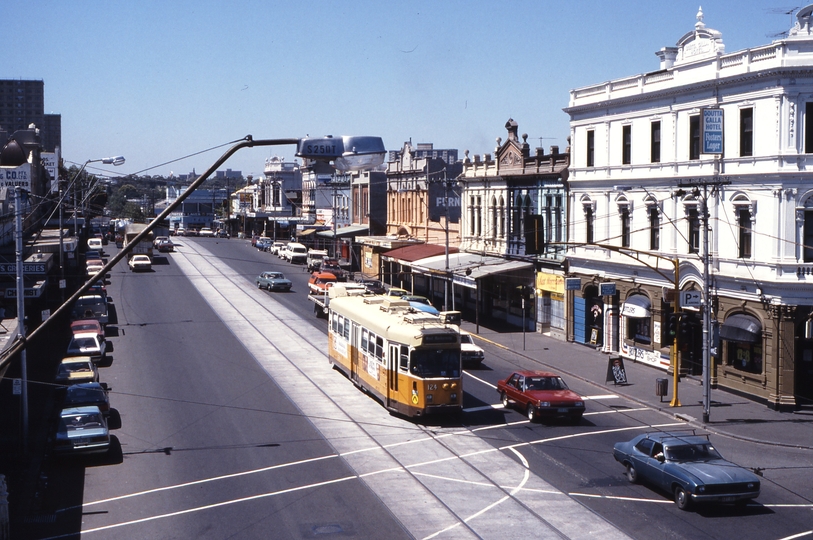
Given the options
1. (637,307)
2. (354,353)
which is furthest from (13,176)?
(637,307)

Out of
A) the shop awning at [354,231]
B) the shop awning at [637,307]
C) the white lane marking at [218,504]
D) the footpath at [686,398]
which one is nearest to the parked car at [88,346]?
the footpath at [686,398]

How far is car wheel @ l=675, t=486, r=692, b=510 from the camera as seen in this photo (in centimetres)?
1897

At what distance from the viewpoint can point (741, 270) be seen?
3331 centimetres

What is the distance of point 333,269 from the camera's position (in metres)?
69.4

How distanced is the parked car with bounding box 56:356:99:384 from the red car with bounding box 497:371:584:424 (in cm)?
1496

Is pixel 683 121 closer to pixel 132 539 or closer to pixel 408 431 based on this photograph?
pixel 408 431

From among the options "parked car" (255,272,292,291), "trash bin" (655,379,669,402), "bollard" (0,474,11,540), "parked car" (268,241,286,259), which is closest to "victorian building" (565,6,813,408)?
"trash bin" (655,379,669,402)

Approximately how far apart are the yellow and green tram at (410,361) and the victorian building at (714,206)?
642 cm

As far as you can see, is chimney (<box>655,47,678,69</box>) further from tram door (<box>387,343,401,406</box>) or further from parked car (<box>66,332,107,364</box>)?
parked car (<box>66,332,107,364</box>)

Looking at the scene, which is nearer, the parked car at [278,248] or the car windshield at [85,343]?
the car windshield at [85,343]

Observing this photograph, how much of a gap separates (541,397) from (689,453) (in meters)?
7.65

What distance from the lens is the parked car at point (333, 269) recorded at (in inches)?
2560

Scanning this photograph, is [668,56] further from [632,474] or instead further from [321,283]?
[632,474]

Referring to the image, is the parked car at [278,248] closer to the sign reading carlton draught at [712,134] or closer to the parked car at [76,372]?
the parked car at [76,372]
